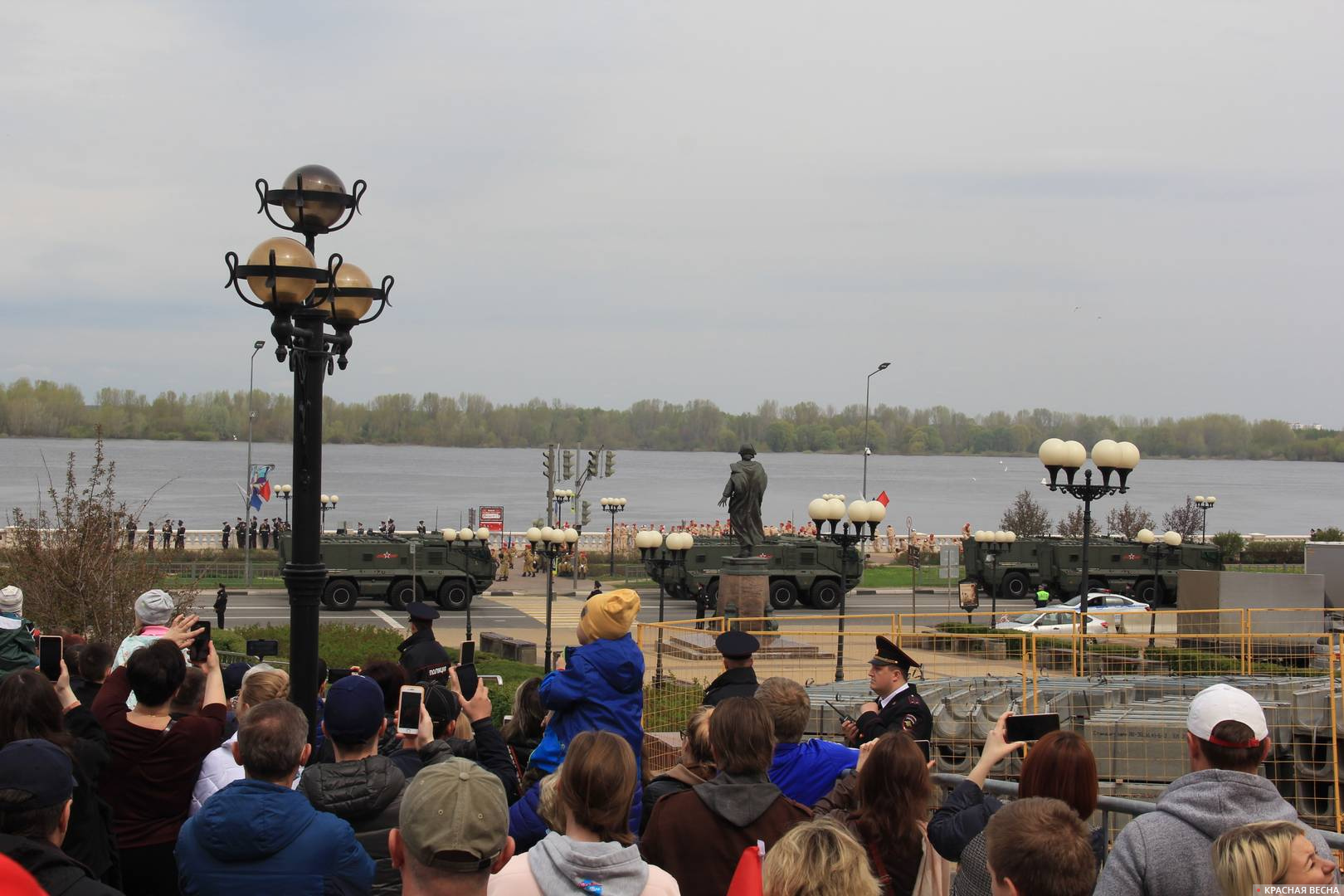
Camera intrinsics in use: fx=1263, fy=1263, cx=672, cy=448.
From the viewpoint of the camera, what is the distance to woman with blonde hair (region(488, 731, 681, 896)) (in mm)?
3381

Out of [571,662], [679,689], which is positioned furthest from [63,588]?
[571,662]

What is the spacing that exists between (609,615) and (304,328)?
2.59 m

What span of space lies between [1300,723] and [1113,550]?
24.4 meters

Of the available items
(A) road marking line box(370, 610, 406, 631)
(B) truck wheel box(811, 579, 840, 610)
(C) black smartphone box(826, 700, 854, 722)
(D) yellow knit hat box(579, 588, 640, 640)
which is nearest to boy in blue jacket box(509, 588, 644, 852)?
(D) yellow knit hat box(579, 588, 640, 640)

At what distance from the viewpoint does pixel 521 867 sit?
341cm

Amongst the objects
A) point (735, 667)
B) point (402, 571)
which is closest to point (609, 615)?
point (735, 667)

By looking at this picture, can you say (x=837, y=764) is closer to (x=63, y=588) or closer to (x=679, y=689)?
(x=679, y=689)

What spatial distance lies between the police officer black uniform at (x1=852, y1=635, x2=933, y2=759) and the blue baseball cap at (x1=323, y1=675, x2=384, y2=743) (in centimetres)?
242

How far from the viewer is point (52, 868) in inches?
123

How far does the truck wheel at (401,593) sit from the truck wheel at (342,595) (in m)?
0.85

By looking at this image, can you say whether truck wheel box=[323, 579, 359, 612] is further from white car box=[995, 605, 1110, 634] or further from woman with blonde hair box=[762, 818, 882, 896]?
woman with blonde hair box=[762, 818, 882, 896]

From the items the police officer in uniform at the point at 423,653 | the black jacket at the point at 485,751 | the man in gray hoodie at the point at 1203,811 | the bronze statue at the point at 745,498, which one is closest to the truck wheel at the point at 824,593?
the bronze statue at the point at 745,498

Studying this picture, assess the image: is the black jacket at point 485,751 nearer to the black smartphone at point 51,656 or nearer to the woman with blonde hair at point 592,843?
the woman with blonde hair at point 592,843

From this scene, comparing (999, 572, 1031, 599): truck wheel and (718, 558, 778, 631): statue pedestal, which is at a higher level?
(718, 558, 778, 631): statue pedestal
